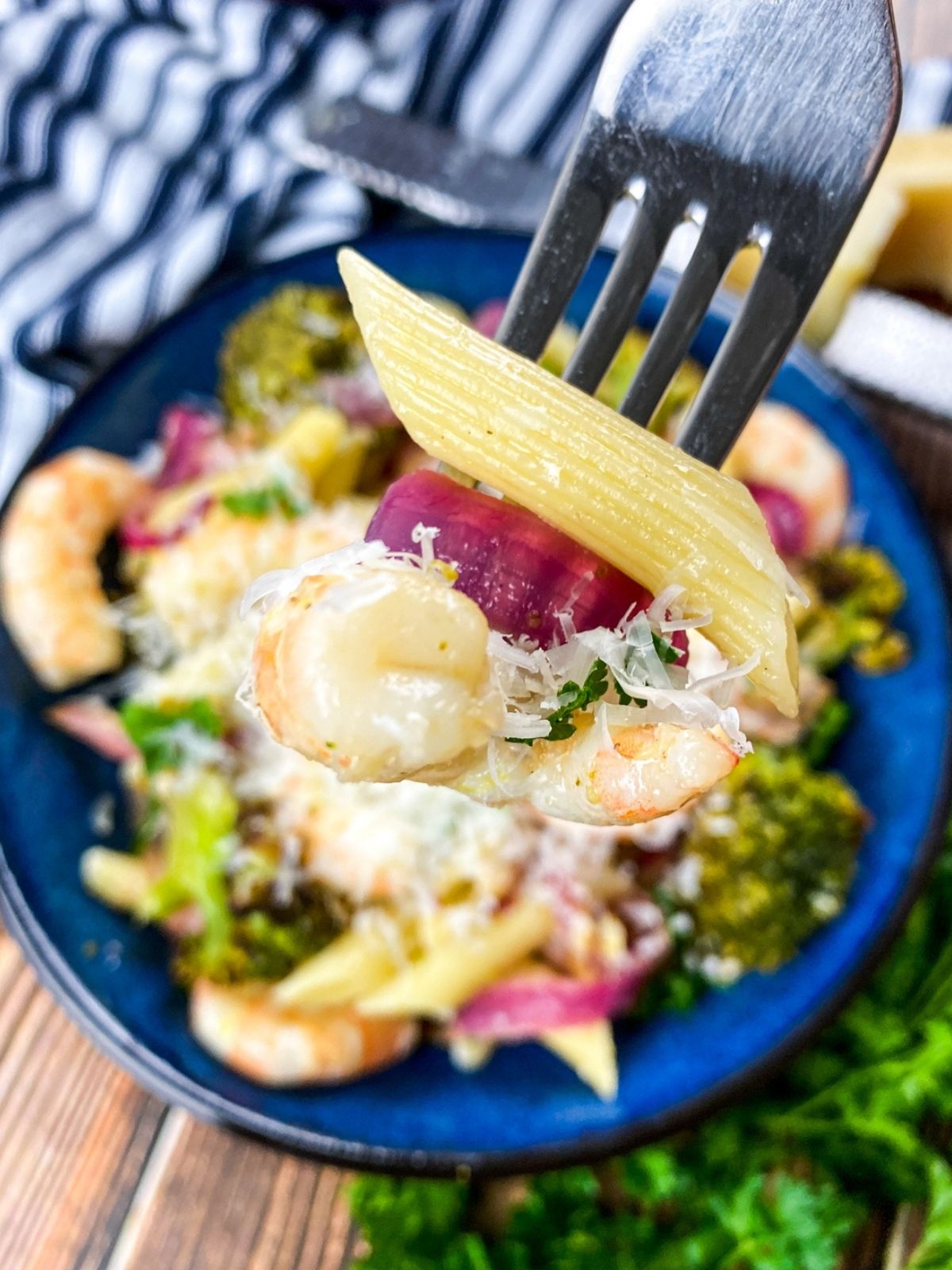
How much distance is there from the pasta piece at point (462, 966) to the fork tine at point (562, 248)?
2.81 ft

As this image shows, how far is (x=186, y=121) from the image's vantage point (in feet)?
6.39

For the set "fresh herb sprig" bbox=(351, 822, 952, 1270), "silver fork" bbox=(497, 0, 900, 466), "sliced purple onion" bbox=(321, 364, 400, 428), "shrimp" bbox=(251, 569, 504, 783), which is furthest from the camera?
"sliced purple onion" bbox=(321, 364, 400, 428)

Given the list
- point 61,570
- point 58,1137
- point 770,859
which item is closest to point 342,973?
point 58,1137

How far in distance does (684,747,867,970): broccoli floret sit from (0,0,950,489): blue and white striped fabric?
1.22 m

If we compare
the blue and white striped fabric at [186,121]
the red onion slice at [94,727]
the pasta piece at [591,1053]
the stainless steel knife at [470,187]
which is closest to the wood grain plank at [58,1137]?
the red onion slice at [94,727]

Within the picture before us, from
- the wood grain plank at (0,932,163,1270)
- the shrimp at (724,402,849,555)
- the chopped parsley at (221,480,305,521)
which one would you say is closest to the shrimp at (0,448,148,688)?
the chopped parsley at (221,480,305,521)

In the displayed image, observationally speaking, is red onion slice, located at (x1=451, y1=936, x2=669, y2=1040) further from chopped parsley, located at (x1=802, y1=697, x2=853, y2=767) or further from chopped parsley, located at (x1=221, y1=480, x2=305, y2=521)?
chopped parsley, located at (x1=221, y1=480, x2=305, y2=521)

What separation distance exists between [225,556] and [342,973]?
→ 2.04 ft

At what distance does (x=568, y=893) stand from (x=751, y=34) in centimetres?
107

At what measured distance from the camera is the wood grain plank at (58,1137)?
4.62 ft

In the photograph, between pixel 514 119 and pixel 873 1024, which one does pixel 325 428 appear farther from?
pixel 873 1024

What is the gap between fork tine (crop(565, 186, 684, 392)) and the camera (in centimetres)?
84

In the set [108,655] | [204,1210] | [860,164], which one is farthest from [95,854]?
[860,164]

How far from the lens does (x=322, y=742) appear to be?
641 millimetres
